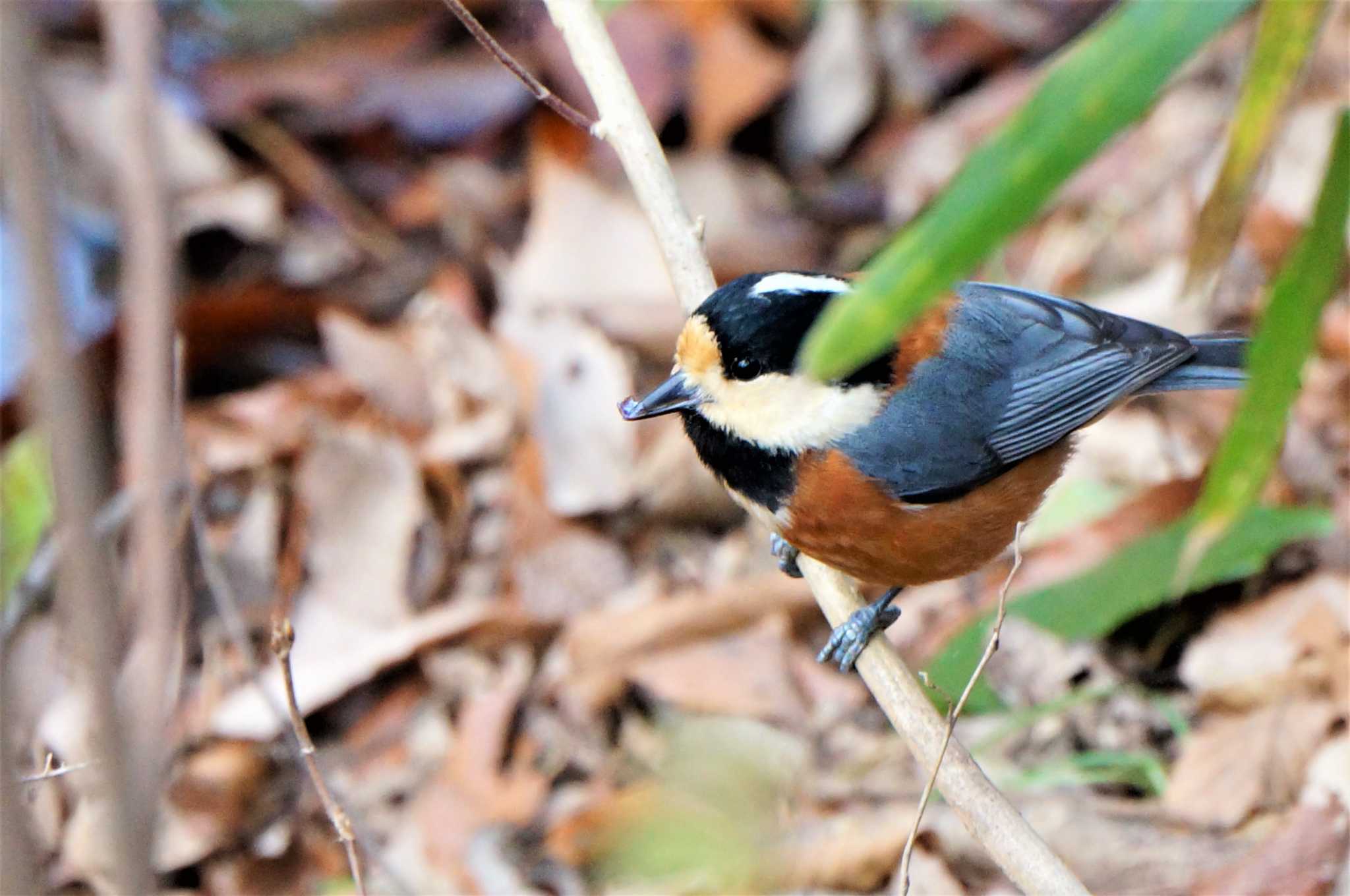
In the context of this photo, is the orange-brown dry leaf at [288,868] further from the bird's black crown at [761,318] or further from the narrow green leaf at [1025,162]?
the narrow green leaf at [1025,162]

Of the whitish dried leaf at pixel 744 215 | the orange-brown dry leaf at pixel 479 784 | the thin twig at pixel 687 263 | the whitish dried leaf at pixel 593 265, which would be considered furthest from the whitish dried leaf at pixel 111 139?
the thin twig at pixel 687 263

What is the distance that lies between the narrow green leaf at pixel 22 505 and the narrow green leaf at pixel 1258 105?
119 inches

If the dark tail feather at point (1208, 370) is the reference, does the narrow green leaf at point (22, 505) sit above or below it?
below

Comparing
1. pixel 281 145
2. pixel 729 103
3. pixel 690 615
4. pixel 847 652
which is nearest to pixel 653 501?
pixel 690 615

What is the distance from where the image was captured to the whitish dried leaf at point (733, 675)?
3.70 metres

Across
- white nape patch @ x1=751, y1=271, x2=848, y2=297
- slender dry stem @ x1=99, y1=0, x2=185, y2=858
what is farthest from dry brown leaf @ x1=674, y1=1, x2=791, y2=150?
slender dry stem @ x1=99, y1=0, x2=185, y2=858

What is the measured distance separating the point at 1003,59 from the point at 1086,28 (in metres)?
0.34

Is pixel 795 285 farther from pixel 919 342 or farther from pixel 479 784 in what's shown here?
pixel 479 784

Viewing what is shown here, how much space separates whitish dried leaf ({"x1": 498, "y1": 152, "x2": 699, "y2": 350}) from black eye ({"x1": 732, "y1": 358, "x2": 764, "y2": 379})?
202 centimetres

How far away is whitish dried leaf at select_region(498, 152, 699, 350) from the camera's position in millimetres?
4801

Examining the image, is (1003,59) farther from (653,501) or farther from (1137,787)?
(1137,787)

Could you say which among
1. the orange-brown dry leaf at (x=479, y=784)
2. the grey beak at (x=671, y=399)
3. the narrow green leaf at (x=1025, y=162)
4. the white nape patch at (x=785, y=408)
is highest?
the narrow green leaf at (x=1025, y=162)

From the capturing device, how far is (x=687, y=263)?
276 cm

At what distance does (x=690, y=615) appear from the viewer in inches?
153
